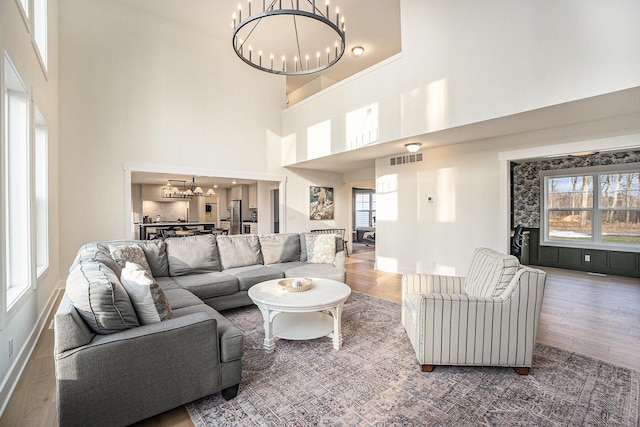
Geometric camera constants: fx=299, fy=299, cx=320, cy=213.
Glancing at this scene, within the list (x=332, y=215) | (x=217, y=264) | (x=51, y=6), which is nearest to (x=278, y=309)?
(x=217, y=264)

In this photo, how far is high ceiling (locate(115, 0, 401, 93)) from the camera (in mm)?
5398

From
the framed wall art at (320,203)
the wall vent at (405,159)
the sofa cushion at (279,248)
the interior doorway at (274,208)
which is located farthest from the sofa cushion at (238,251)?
the interior doorway at (274,208)

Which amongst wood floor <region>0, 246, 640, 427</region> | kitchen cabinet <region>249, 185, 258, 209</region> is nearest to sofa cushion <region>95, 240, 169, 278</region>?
wood floor <region>0, 246, 640, 427</region>

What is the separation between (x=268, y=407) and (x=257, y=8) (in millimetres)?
6353

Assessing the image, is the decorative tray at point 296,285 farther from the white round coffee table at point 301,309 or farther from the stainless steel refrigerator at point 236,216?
the stainless steel refrigerator at point 236,216

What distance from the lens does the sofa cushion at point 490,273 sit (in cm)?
245

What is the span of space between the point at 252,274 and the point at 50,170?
310cm

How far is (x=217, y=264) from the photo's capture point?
13.7 feet

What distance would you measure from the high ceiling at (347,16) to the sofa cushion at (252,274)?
4739mm

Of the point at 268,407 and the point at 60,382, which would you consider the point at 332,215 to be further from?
the point at 60,382

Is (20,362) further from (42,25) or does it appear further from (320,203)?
(320,203)

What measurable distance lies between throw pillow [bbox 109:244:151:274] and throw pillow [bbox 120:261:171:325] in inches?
58.0

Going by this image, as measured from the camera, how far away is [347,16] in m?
5.85

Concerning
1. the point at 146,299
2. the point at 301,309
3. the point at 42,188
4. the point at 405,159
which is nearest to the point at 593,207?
the point at 405,159
